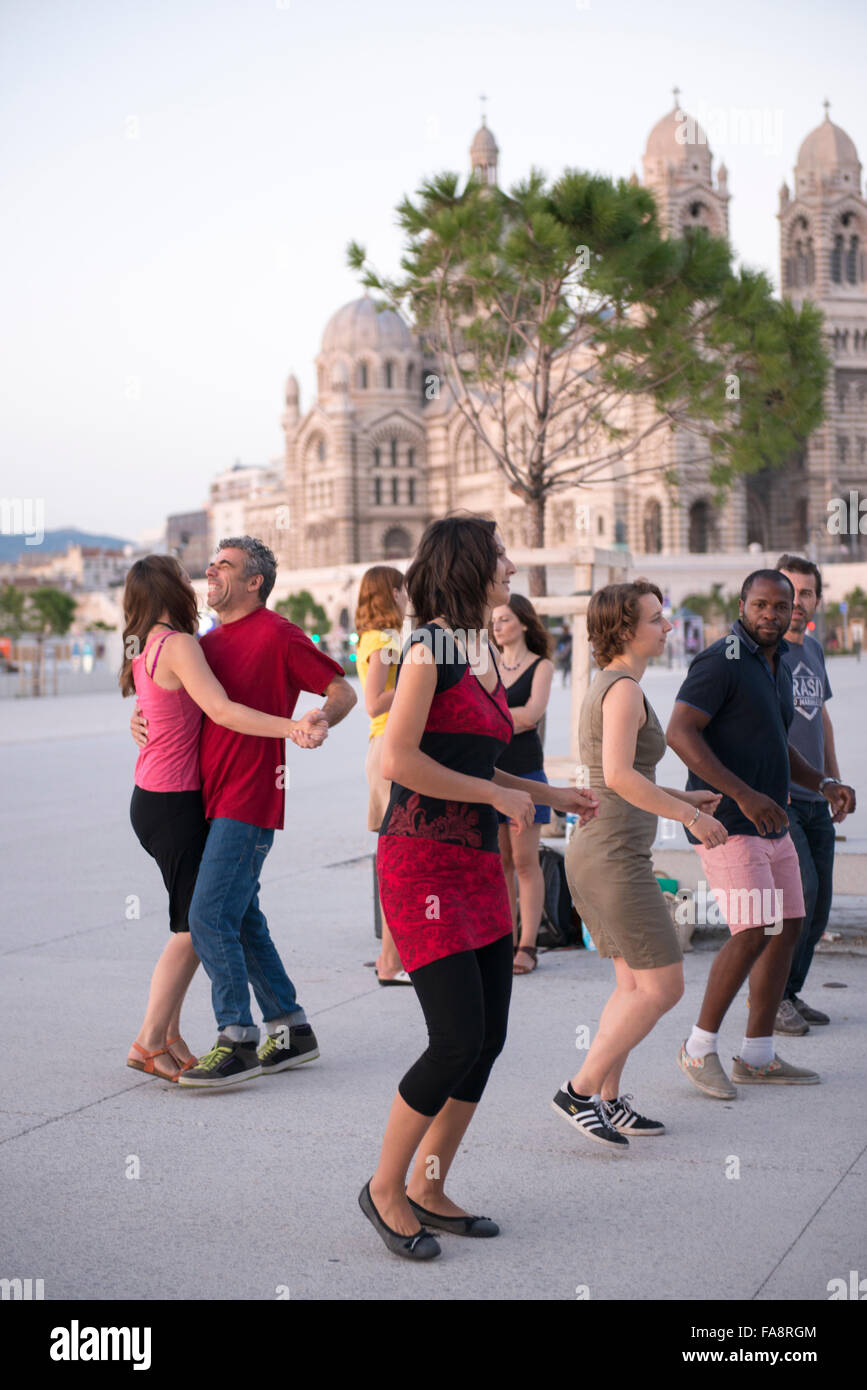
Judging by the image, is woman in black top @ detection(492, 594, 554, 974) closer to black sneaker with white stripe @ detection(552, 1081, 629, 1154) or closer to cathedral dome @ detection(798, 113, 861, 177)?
black sneaker with white stripe @ detection(552, 1081, 629, 1154)

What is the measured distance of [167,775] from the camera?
4262mm

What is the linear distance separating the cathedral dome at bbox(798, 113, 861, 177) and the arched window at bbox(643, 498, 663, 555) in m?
19.0

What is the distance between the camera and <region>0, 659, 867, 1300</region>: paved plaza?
9.89 feet

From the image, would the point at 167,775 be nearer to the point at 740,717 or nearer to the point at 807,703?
the point at 740,717

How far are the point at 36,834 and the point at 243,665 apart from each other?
613 cm

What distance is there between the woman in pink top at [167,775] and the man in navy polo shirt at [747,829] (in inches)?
56.8

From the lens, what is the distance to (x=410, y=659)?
2982 mm

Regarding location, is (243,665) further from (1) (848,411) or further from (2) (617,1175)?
(1) (848,411)

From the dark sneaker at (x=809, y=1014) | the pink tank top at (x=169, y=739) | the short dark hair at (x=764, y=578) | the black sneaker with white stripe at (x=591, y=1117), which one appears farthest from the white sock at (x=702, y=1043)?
the pink tank top at (x=169, y=739)

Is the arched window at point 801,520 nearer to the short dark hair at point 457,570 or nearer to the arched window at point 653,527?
the arched window at point 653,527

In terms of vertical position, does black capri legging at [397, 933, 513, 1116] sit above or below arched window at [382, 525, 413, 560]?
below

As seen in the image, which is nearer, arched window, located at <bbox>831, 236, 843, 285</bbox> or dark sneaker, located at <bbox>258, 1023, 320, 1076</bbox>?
dark sneaker, located at <bbox>258, 1023, 320, 1076</bbox>

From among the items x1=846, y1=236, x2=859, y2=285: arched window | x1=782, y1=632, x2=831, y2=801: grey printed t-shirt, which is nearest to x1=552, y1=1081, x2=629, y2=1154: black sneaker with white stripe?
x1=782, y1=632, x2=831, y2=801: grey printed t-shirt

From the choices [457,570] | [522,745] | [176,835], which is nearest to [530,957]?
[522,745]
